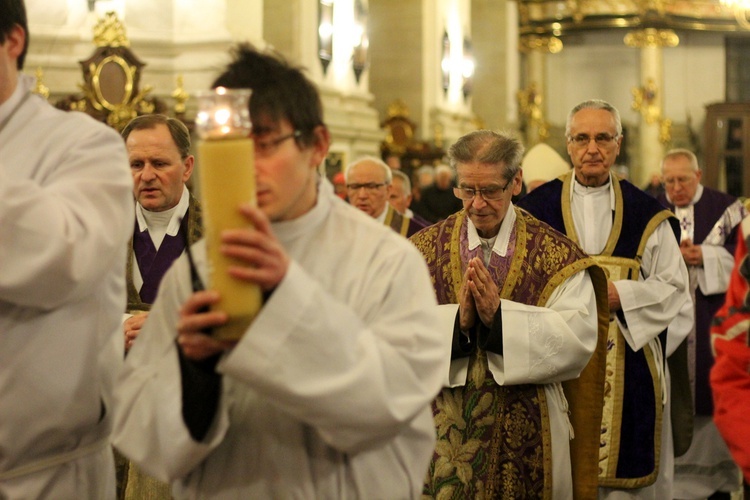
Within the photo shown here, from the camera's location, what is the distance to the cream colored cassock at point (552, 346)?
3.91 metres

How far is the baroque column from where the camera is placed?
1010 inches

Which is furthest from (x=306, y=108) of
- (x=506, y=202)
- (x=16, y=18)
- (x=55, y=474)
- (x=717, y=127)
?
(x=717, y=127)

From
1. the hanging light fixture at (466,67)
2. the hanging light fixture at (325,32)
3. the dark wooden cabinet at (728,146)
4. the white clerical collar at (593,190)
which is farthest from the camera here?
the dark wooden cabinet at (728,146)

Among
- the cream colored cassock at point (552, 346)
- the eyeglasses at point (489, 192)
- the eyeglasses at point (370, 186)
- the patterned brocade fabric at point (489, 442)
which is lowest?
the patterned brocade fabric at point (489, 442)

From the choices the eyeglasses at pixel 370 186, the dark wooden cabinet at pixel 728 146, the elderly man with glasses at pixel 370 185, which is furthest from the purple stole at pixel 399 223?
the dark wooden cabinet at pixel 728 146

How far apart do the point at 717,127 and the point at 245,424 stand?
23734mm

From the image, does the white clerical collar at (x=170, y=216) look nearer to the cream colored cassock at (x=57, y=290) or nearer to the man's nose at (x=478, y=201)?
the man's nose at (x=478, y=201)

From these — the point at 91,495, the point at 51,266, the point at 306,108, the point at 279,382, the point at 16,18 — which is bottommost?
the point at 91,495

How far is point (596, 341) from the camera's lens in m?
4.09

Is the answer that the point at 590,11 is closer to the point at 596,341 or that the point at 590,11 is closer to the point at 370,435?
the point at 596,341

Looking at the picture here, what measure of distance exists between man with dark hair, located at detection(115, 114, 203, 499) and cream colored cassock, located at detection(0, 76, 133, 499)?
4.59 feet

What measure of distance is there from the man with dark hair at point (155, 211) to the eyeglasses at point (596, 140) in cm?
206

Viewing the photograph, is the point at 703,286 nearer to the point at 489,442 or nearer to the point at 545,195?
the point at 545,195

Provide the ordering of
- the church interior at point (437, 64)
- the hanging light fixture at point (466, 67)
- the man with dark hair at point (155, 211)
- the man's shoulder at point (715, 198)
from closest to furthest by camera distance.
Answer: the man with dark hair at point (155, 211) < the man's shoulder at point (715, 198) < the church interior at point (437, 64) < the hanging light fixture at point (466, 67)
